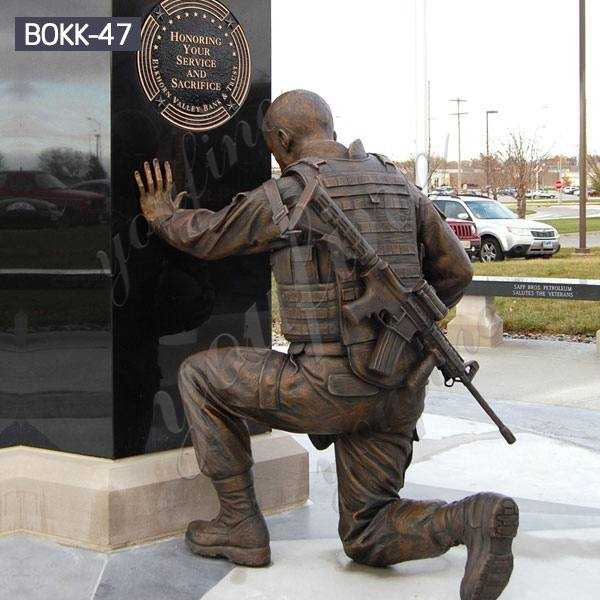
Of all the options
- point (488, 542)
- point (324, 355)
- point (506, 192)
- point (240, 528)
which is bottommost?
point (240, 528)

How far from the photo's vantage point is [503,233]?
70.6 feet

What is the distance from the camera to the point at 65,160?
3814mm

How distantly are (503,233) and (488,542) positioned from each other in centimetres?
1900

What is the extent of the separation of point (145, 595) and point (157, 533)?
507mm

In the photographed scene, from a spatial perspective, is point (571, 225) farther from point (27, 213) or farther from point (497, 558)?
point (497, 558)

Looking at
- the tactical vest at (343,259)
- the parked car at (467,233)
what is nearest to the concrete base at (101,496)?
the tactical vest at (343,259)

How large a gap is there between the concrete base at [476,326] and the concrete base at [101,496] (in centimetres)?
661

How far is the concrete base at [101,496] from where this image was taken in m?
3.79

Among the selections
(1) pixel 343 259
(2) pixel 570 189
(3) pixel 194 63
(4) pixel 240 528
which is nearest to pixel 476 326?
(3) pixel 194 63

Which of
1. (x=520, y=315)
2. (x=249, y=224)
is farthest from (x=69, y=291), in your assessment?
(x=520, y=315)

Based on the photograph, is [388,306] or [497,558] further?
[388,306]

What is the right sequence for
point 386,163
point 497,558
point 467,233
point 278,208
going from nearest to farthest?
point 497,558 < point 278,208 < point 386,163 < point 467,233

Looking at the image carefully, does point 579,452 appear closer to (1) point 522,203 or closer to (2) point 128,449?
(2) point 128,449

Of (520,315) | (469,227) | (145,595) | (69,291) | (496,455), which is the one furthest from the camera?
(469,227)
